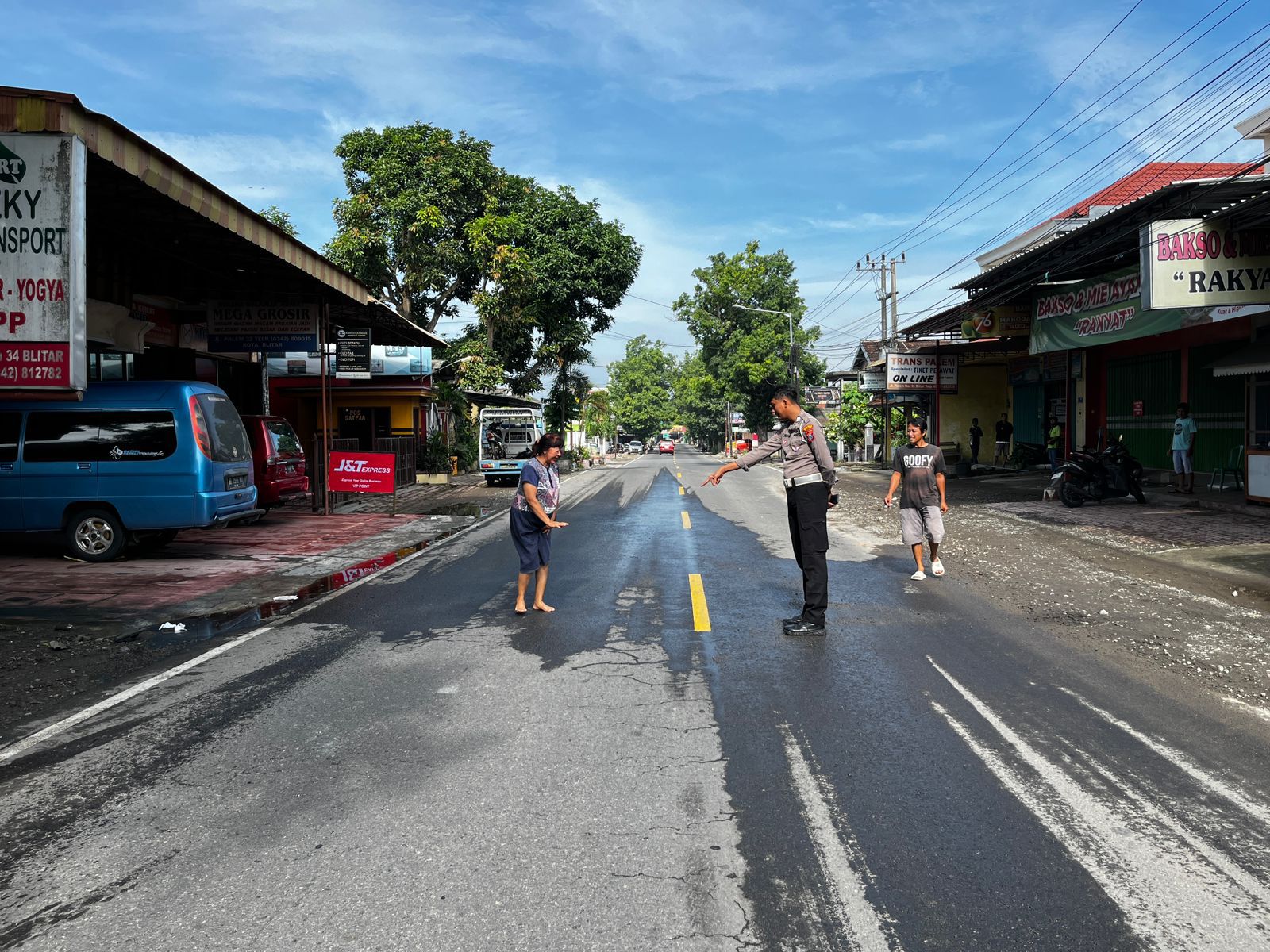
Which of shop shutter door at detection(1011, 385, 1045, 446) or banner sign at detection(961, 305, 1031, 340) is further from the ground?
banner sign at detection(961, 305, 1031, 340)

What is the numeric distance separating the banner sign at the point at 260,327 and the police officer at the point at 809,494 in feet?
39.3

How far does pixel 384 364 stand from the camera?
30.3 meters

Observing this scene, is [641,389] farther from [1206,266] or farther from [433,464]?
[1206,266]

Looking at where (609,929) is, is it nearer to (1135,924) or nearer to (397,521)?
(1135,924)

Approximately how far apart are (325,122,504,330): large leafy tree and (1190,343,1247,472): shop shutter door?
22571 mm

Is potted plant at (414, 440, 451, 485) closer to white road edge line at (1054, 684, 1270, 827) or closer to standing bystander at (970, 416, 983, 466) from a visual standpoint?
standing bystander at (970, 416, 983, 466)

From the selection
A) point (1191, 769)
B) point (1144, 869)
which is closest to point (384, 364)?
point (1191, 769)

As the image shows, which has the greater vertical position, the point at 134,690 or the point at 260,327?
the point at 260,327

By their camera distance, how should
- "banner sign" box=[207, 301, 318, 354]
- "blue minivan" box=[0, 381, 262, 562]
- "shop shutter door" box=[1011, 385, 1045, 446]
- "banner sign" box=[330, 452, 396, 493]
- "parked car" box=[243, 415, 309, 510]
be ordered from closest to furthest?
1. "blue minivan" box=[0, 381, 262, 562]
2. "parked car" box=[243, 415, 309, 510]
3. "banner sign" box=[207, 301, 318, 354]
4. "banner sign" box=[330, 452, 396, 493]
5. "shop shutter door" box=[1011, 385, 1045, 446]

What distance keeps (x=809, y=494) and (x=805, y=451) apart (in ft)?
1.19

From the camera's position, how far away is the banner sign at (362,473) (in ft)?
56.4

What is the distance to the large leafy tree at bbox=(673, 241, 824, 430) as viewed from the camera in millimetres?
56750

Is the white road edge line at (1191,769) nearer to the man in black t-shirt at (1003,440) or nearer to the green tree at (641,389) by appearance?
→ the man in black t-shirt at (1003,440)

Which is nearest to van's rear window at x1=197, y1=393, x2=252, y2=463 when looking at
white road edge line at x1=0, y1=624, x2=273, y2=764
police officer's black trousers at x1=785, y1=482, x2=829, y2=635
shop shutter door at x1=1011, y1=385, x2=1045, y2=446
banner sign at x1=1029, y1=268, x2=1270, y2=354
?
white road edge line at x1=0, y1=624, x2=273, y2=764
